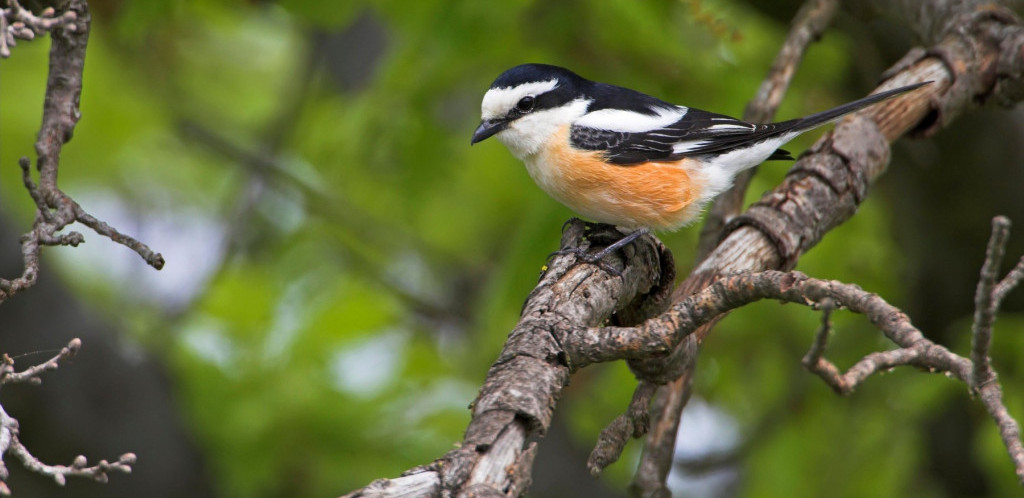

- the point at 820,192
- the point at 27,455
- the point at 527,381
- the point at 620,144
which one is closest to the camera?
the point at 27,455

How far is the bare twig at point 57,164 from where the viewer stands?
91.8 inches

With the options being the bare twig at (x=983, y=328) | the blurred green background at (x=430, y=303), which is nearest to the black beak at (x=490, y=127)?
the blurred green background at (x=430, y=303)

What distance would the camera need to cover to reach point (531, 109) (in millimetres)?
4254

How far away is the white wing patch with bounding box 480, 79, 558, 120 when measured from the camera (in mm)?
4137

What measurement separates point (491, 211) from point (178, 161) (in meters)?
3.75

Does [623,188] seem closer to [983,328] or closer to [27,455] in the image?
[983,328]

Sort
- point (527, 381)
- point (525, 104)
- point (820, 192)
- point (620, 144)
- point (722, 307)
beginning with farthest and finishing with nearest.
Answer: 1. point (525, 104)
2. point (620, 144)
3. point (820, 192)
4. point (722, 307)
5. point (527, 381)

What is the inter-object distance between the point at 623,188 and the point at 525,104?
598 mm

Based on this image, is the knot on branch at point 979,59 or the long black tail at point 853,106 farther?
the knot on branch at point 979,59

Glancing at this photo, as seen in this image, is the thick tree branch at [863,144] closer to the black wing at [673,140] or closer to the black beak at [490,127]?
the black wing at [673,140]

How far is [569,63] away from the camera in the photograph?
15.9ft

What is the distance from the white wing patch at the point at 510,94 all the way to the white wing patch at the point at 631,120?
20 centimetres

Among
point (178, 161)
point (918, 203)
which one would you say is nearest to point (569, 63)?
point (918, 203)

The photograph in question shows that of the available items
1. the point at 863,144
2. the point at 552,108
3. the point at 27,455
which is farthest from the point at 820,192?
the point at 27,455
